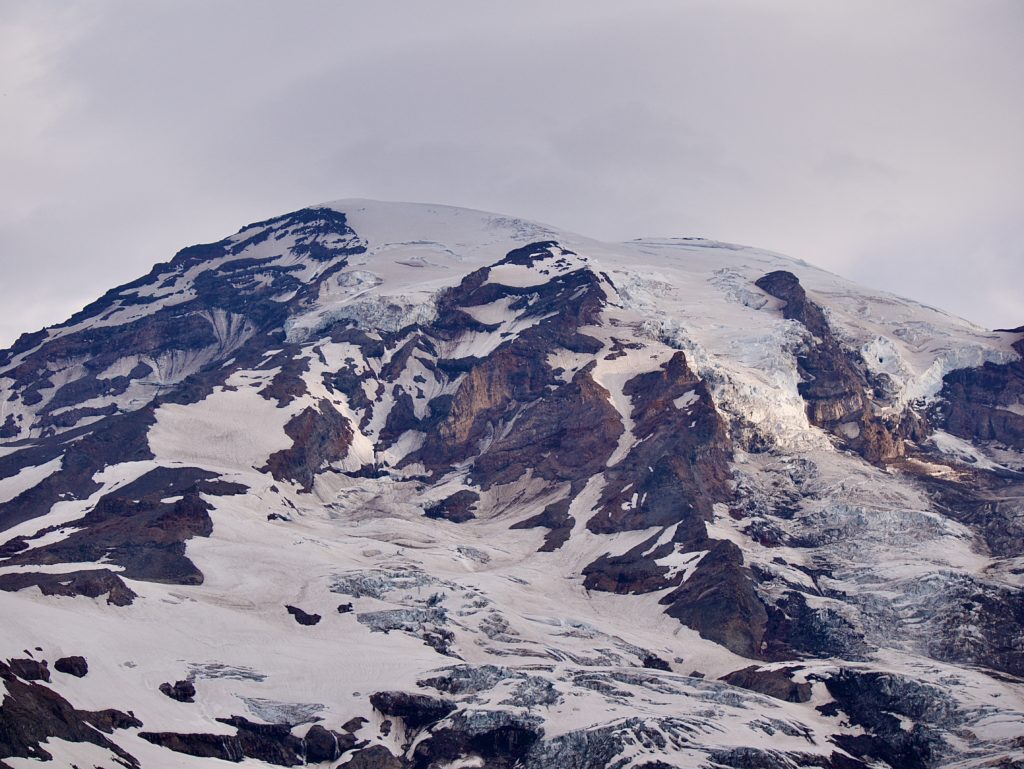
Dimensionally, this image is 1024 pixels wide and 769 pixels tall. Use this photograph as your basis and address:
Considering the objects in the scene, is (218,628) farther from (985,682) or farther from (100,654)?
(985,682)

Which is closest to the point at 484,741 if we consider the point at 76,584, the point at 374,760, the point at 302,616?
the point at 374,760

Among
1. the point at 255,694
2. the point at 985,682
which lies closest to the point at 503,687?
the point at 255,694

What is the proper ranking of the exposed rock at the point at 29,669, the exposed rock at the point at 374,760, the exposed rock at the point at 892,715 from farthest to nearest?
the exposed rock at the point at 892,715 → the exposed rock at the point at 374,760 → the exposed rock at the point at 29,669

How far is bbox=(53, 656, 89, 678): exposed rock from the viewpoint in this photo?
470ft

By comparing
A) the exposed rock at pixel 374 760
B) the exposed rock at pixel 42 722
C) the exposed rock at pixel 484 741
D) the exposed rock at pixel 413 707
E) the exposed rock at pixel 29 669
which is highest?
the exposed rock at pixel 29 669

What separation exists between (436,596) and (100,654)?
47.7m

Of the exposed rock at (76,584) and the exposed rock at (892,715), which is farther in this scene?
the exposed rock at (76,584)

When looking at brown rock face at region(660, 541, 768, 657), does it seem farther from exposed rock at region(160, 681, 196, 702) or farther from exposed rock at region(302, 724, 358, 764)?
exposed rock at region(160, 681, 196, 702)

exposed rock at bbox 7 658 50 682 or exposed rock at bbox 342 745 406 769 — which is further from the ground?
exposed rock at bbox 7 658 50 682

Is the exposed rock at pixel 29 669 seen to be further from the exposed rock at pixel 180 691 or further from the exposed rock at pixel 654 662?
the exposed rock at pixel 654 662

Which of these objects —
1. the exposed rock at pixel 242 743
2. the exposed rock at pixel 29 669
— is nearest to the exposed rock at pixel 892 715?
the exposed rock at pixel 242 743

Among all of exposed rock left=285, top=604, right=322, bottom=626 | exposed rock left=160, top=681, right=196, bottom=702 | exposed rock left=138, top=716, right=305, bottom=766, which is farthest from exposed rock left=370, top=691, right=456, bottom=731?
exposed rock left=285, top=604, right=322, bottom=626

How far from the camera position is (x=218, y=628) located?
6663 inches

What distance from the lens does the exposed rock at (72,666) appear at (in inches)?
5645
